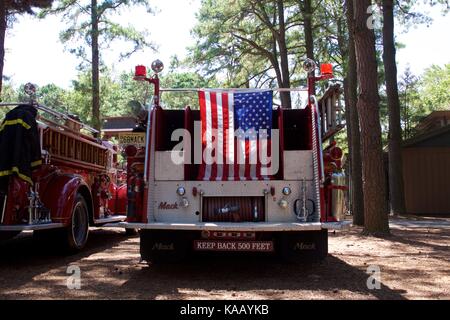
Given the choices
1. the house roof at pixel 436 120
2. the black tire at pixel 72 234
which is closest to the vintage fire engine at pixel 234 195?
the black tire at pixel 72 234

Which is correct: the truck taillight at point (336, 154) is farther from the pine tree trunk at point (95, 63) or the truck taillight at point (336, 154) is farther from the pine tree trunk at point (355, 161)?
the pine tree trunk at point (95, 63)

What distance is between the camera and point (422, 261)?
25.3ft

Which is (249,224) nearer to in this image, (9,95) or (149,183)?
(149,183)

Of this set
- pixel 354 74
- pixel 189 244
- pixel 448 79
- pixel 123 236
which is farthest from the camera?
pixel 448 79

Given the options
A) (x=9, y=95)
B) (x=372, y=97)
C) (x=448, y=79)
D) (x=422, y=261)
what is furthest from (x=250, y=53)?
(x=448, y=79)

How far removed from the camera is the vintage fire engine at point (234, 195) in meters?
6.51

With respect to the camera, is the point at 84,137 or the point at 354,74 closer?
the point at 84,137

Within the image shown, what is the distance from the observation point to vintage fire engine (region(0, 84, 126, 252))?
691 cm

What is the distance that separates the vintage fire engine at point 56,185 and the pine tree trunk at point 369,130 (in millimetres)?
5327

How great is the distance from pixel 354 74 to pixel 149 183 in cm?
977

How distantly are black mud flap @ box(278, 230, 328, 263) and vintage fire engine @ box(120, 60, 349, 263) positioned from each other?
0.03ft

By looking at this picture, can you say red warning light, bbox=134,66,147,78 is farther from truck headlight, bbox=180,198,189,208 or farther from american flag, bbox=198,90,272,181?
truck headlight, bbox=180,198,189,208
